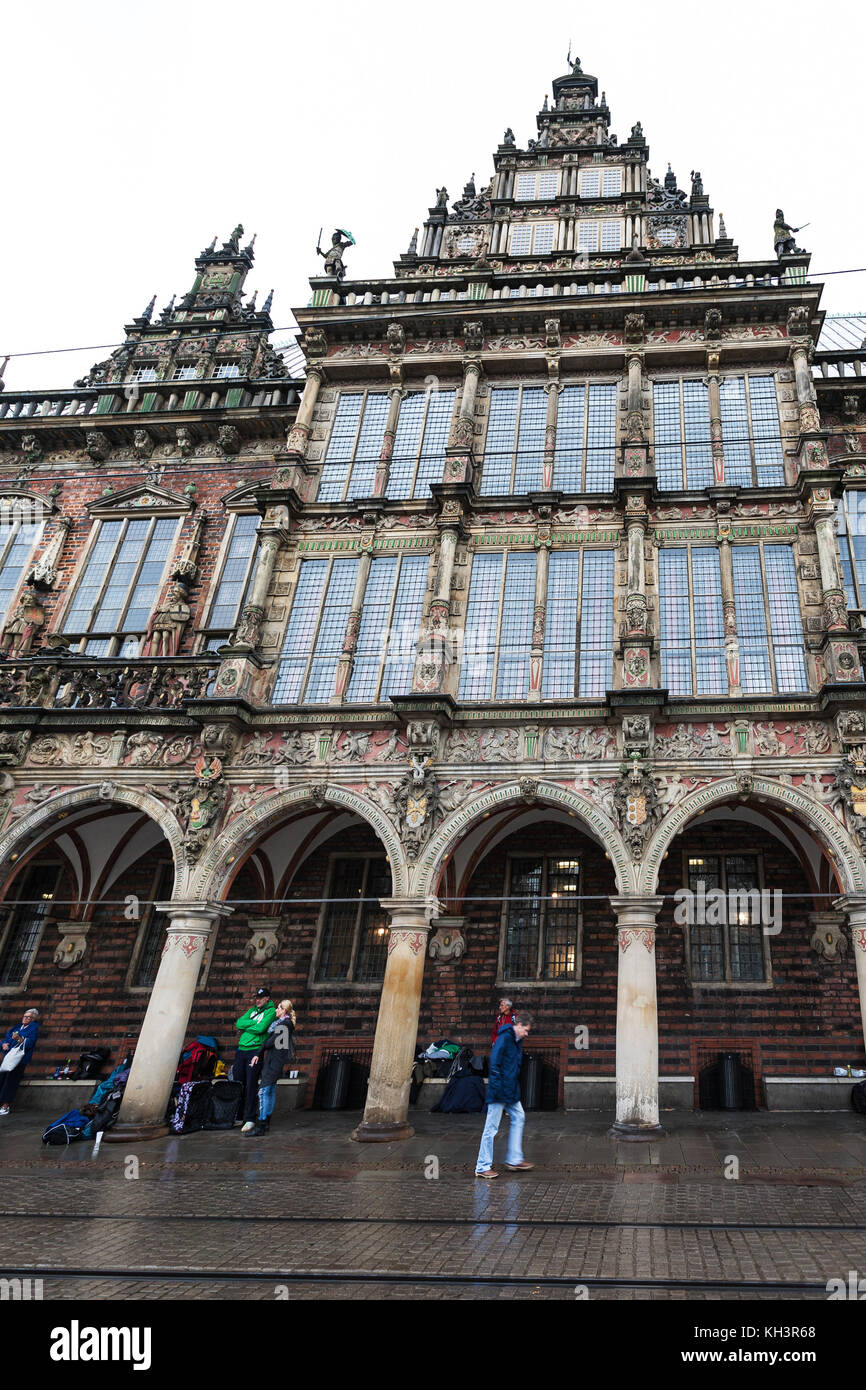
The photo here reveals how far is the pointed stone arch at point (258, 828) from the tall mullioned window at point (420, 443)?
7.17 m

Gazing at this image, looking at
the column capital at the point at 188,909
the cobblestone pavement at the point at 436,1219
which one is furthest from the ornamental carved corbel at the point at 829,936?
the column capital at the point at 188,909

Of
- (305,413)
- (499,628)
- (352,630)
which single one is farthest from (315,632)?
(305,413)

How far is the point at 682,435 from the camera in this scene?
17.7 metres

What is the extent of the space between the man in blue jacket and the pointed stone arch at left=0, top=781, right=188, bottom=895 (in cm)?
772

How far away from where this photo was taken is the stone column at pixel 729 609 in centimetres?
1448

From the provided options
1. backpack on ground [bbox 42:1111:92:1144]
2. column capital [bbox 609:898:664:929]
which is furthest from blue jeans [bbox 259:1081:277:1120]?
column capital [bbox 609:898:664:929]

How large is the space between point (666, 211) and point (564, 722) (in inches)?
616

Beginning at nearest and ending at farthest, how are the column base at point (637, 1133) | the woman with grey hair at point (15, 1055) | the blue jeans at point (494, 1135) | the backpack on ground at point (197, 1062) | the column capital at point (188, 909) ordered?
the blue jeans at point (494, 1135), the column base at point (637, 1133), the backpack on ground at point (197, 1062), the column capital at point (188, 909), the woman with grey hair at point (15, 1055)

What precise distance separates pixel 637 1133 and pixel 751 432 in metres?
13.7

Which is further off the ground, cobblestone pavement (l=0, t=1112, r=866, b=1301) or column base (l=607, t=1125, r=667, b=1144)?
column base (l=607, t=1125, r=667, b=1144)

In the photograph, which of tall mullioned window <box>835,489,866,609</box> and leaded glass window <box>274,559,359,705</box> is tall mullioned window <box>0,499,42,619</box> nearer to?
leaded glass window <box>274,559,359,705</box>

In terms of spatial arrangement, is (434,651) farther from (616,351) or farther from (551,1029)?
(616,351)

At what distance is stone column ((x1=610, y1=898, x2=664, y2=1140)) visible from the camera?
11508 millimetres

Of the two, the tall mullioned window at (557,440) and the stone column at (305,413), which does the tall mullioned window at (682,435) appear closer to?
the tall mullioned window at (557,440)
